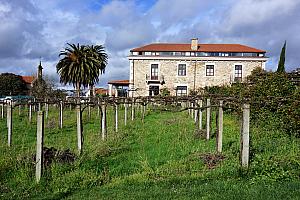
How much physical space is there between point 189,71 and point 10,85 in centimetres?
3813

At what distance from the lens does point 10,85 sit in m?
68.1

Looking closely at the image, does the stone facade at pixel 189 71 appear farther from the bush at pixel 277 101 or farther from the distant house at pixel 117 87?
the bush at pixel 277 101

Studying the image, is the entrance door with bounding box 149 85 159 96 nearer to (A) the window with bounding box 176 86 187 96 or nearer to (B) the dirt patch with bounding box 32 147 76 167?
(A) the window with bounding box 176 86 187 96

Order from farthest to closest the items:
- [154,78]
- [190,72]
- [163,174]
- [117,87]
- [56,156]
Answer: [117,87] < [190,72] < [154,78] < [56,156] < [163,174]

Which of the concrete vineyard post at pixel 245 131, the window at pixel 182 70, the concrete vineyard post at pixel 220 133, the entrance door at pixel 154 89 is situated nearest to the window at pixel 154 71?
the entrance door at pixel 154 89

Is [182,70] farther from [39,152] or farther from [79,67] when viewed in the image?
[39,152]

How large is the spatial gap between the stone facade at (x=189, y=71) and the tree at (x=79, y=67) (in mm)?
8365

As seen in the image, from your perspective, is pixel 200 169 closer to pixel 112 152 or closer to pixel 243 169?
pixel 243 169

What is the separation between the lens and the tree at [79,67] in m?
40.5

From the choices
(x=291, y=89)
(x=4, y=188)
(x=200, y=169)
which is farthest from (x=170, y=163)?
(x=291, y=89)

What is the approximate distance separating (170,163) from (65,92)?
32.6 metres

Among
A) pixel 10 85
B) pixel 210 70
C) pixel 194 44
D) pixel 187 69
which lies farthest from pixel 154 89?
pixel 10 85

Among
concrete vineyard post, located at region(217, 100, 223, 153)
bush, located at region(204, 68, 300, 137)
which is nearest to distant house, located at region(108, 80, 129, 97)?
bush, located at region(204, 68, 300, 137)

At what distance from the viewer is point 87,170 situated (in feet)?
21.5
